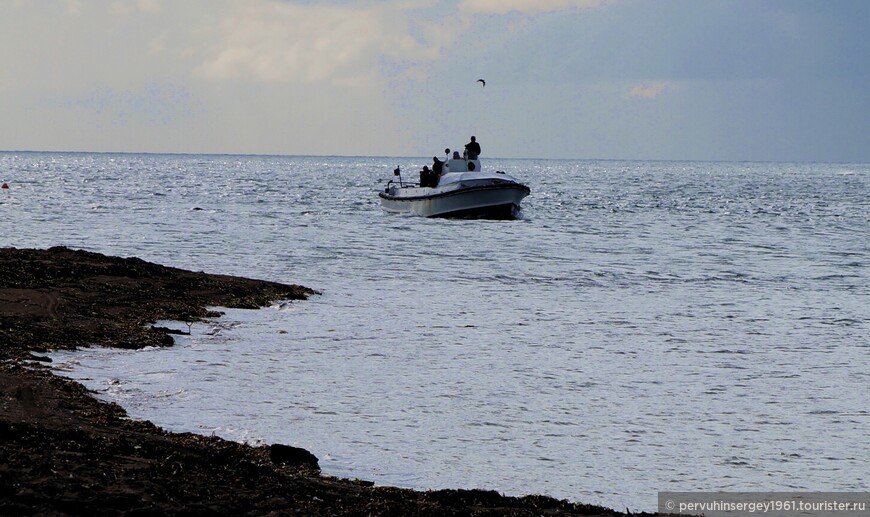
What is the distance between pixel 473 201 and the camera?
141ft

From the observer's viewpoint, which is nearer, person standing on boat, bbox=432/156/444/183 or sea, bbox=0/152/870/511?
sea, bbox=0/152/870/511

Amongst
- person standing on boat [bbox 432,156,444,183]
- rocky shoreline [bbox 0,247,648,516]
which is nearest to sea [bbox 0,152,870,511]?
rocky shoreline [bbox 0,247,648,516]

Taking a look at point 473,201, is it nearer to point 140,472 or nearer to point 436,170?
point 436,170

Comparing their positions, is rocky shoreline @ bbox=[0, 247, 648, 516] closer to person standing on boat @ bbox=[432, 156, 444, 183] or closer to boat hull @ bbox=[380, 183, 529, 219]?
boat hull @ bbox=[380, 183, 529, 219]

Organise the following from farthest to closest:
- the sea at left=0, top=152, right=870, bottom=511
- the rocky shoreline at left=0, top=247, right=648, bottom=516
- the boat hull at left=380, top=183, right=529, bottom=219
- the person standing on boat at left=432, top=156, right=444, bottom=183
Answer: the person standing on boat at left=432, top=156, right=444, bottom=183 < the boat hull at left=380, top=183, right=529, bottom=219 < the sea at left=0, top=152, right=870, bottom=511 < the rocky shoreline at left=0, top=247, right=648, bottom=516

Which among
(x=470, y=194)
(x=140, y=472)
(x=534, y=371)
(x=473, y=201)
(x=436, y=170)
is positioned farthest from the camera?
(x=436, y=170)

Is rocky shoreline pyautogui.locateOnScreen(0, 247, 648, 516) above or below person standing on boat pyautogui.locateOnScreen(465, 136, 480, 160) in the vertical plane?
below

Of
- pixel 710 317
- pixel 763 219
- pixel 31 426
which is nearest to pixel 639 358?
pixel 710 317

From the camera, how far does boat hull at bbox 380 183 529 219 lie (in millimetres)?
42969

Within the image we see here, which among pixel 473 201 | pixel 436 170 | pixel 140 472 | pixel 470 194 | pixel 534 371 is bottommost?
pixel 534 371

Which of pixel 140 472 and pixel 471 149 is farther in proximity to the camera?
pixel 471 149

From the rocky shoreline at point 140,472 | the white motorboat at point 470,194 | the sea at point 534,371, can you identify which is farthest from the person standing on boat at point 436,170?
the rocky shoreline at point 140,472

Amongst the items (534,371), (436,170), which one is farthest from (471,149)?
(534,371)

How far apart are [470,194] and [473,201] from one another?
1.30ft
